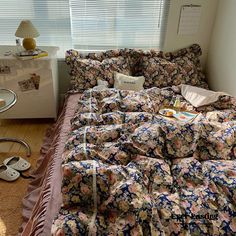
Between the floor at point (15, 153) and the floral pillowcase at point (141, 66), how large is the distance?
0.60 meters

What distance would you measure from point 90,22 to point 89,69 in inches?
21.3

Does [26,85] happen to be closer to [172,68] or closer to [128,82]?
[128,82]

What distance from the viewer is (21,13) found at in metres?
2.41

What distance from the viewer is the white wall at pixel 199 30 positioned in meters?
2.46

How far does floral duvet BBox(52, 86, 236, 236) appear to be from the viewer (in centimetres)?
92

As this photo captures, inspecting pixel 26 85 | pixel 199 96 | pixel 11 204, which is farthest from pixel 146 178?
pixel 26 85

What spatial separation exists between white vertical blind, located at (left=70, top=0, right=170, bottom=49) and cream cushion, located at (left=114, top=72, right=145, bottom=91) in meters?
0.50

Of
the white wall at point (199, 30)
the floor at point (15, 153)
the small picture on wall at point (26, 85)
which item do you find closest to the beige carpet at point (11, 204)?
the floor at point (15, 153)

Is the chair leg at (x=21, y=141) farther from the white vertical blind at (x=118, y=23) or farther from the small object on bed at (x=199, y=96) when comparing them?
the small object on bed at (x=199, y=96)

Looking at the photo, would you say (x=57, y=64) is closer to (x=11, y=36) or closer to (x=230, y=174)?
(x=11, y=36)

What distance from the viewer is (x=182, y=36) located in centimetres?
262

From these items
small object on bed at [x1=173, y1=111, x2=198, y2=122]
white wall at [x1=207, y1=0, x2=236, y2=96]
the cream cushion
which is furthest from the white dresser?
white wall at [x1=207, y1=0, x2=236, y2=96]

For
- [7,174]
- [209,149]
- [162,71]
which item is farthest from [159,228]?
[162,71]

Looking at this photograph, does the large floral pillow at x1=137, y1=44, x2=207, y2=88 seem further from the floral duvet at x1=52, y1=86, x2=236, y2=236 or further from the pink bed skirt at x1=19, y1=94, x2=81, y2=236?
the floral duvet at x1=52, y1=86, x2=236, y2=236
